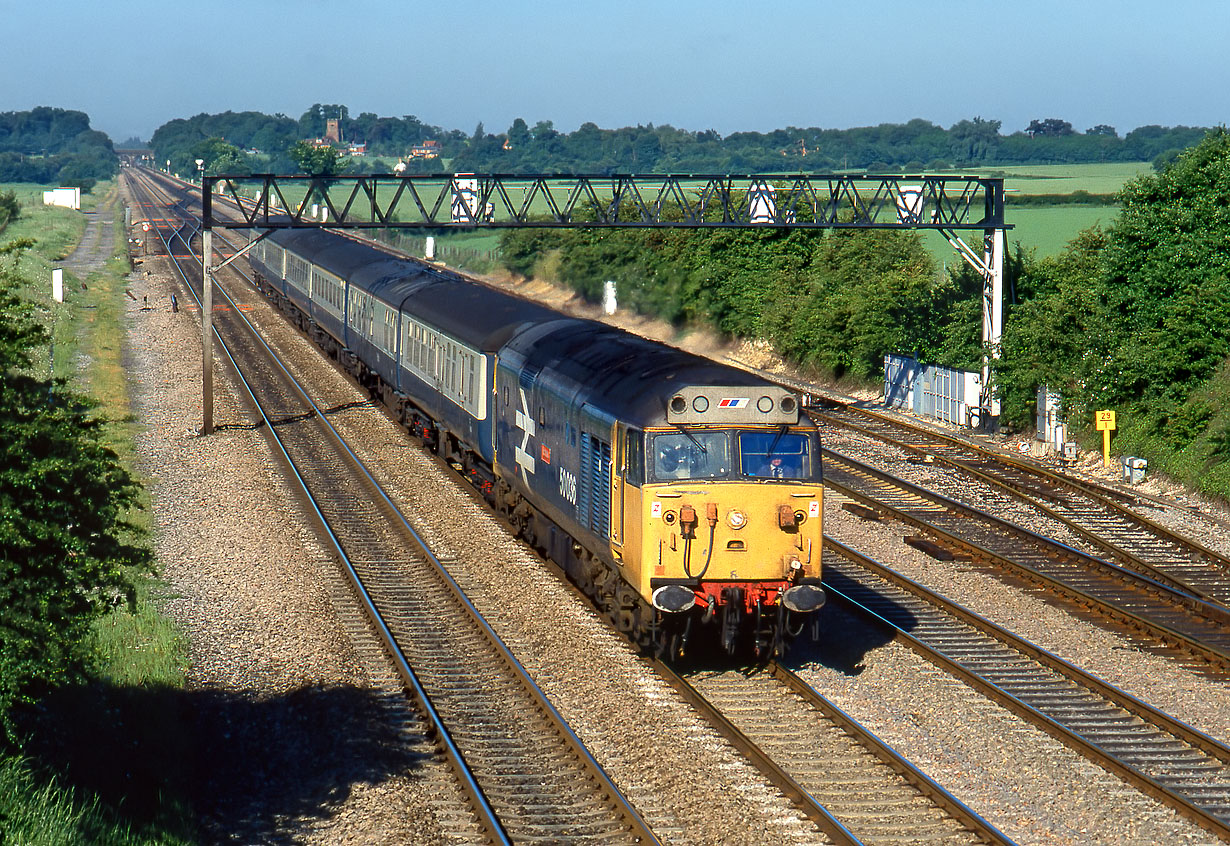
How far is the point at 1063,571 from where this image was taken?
2036 cm

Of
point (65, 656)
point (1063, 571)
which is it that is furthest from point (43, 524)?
point (1063, 571)

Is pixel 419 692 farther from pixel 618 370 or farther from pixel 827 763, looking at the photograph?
pixel 618 370

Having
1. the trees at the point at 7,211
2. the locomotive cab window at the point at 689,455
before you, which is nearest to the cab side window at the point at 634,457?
the locomotive cab window at the point at 689,455

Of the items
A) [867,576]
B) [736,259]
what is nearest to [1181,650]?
[867,576]

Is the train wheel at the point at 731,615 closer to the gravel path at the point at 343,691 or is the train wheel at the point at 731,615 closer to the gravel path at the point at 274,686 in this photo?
the gravel path at the point at 343,691

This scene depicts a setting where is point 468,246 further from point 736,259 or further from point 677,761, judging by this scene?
A: point 677,761

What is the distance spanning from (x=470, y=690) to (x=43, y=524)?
18.8ft

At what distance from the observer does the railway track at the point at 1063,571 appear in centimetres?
1709

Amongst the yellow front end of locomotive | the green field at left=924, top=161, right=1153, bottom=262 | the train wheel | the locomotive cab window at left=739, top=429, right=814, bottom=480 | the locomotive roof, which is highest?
the green field at left=924, top=161, right=1153, bottom=262

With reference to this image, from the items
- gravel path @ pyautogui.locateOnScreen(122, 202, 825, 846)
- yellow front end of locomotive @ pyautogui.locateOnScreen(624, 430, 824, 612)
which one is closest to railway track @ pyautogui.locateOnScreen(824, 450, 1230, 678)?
yellow front end of locomotive @ pyautogui.locateOnScreen(624, 430, 824, 612)

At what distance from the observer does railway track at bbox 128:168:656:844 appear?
11586 millimetres

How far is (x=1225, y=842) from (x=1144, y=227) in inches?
839

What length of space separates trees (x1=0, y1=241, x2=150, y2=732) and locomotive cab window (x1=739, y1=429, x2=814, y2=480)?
6310 mm

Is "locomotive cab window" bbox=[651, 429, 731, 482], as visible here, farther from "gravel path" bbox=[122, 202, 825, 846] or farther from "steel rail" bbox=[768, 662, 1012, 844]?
"steel rail" bbox=[768, 662, 1012, 844]
